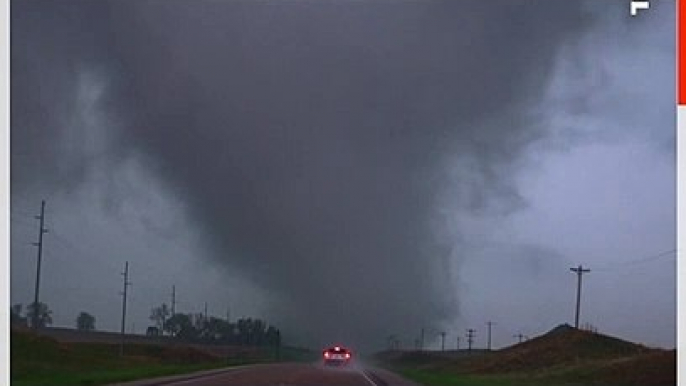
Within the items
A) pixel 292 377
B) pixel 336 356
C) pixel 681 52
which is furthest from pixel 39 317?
pixel 681 52

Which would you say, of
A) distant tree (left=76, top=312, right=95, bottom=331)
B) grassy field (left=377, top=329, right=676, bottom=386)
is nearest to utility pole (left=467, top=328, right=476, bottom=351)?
grassy field (left=377, top=329, right=676, bottom=386)

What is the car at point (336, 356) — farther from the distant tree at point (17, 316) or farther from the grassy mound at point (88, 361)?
the distant tree at point (17, 316)

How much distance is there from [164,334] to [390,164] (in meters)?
1.11

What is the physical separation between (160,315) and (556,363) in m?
1.54

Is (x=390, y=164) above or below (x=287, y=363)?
above

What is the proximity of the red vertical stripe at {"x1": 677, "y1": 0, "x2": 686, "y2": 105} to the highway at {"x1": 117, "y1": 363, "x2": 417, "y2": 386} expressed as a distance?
154cm

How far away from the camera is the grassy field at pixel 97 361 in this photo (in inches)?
273

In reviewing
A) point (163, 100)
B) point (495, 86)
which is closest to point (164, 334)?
point (163, 100)

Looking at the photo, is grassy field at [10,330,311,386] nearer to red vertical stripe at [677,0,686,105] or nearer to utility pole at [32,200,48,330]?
utility pole at [32,200,48,330]

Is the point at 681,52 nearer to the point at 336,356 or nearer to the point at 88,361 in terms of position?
the point at 336,356

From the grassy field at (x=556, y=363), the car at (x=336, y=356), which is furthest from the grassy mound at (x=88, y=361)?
the grassy field at (x=556, y=363)

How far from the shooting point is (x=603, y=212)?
274 inches

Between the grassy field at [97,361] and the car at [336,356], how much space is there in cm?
8

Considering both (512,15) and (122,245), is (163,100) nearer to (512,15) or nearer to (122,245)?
(122,245)
